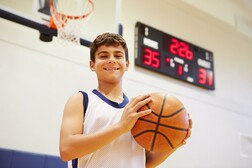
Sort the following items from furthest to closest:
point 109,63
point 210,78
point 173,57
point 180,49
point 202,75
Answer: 1. point 210,78
2. point 202,75
3. point 180,49
4. point 173,57
5. point 109,63

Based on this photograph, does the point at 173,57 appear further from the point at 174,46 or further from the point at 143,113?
the point at 143,113

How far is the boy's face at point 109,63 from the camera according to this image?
1.40 metres

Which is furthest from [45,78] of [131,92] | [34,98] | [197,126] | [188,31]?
[188,31]

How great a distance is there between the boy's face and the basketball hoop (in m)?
1.20

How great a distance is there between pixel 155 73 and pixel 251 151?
192cm

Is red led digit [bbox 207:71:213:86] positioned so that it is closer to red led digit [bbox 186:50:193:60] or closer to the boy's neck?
red led digit [bbox 186:50:193:60]

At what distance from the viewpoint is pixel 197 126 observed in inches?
158

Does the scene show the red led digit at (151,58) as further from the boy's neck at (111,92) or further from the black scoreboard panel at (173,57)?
the boy's neck at (111,92)

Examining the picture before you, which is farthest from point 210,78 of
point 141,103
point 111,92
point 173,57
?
point 141,103

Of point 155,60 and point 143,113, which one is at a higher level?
point 155,60

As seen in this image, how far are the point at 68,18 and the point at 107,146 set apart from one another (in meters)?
1.66

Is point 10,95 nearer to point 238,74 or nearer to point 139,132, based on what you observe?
point 139,132

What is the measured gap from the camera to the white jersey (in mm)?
1241

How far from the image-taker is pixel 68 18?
265 cm
